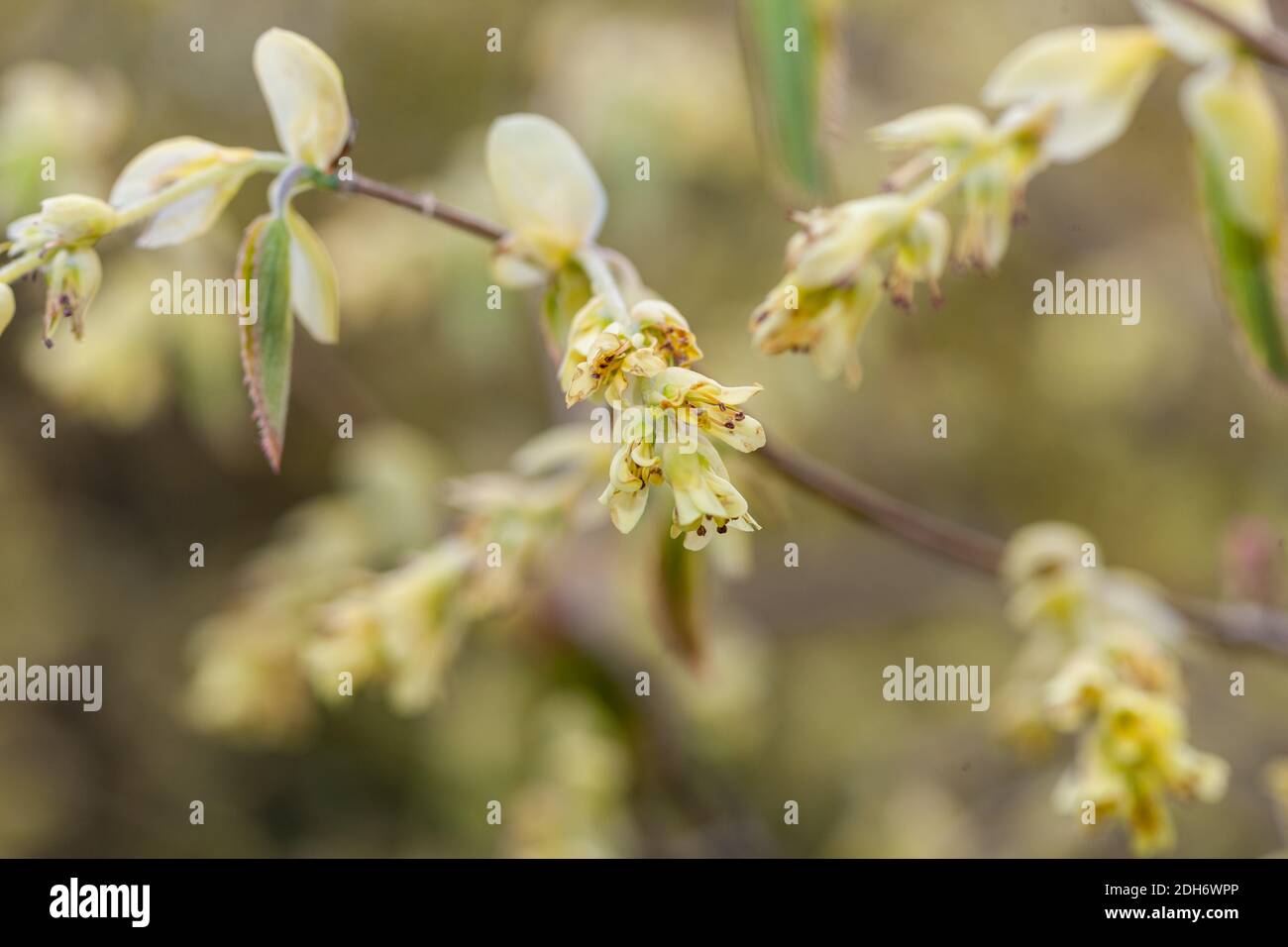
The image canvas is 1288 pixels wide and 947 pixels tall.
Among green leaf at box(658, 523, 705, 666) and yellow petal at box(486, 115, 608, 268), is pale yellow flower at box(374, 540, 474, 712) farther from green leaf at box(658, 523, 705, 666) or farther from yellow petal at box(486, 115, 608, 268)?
yellow petal at box(486, 115, 608, 268)

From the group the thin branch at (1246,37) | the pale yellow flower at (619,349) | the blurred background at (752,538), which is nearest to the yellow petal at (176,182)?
the pale yellow flower at (619,349)

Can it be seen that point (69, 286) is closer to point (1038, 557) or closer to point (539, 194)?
point (539, 194)

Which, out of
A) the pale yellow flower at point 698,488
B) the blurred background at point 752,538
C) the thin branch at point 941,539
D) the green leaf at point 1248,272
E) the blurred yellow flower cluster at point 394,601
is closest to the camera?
the pale yellow flower at point 698,488

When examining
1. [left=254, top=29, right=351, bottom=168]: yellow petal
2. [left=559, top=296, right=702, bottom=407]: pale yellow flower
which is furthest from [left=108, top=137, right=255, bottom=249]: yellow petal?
[left=559, top=296, right=702, bottom=407]: pale yellow flower

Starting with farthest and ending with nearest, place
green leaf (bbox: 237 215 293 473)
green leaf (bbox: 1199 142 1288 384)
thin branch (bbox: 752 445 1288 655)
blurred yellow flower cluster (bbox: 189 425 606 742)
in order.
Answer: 1. blurred yellow flower cluster (bbox: 189 425 606 742)
2. thin branch (bbox: 752 445 1288 655)
3. green leaf (bbox: 1199 142 1288 384)
4. green leaf (bbox: 237 215 293 473)

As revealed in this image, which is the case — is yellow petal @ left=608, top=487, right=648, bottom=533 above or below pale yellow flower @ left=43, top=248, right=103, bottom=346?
below

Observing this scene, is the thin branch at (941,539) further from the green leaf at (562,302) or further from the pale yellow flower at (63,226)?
the pale yellow flower at (63,226)

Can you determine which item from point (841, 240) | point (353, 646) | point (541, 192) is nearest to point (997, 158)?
point (841, 240)
